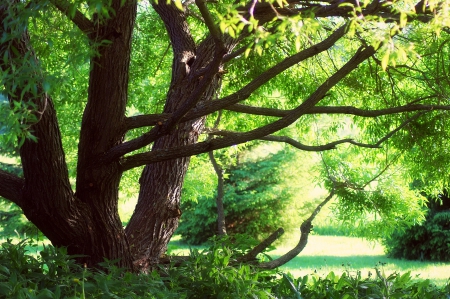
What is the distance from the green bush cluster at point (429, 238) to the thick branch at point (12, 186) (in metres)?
10.8

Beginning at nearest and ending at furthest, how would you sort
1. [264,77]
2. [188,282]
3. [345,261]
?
1. [188,282]
2. [264,77]
3. [345,261]

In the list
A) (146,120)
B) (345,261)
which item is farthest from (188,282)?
(345,261)

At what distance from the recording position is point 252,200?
1656 cm

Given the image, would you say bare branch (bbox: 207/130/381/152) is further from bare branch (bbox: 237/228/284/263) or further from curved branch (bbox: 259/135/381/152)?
bare branch (bbox: 237/228/284/263)

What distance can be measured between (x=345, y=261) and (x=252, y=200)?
2.99m

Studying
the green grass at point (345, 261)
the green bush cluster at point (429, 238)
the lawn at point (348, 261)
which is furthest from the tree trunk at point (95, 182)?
the green bush cluster at point (429, 238)

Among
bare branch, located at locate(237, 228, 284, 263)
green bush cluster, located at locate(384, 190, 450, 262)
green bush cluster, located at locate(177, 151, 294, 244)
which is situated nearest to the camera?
bare branch, located at locate(237, 228, 284, 263)

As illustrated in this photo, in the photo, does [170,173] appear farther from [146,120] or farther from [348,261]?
[348,261]

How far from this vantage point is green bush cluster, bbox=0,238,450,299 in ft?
9.69

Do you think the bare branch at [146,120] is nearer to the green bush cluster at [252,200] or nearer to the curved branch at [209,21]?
the curved branch at [209,21]

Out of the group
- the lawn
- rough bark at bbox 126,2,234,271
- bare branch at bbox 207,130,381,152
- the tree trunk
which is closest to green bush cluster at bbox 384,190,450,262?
the lawn

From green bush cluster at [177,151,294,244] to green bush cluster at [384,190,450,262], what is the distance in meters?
3.27

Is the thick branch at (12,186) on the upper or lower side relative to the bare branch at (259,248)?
upper

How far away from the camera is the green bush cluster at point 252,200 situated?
16.6m
